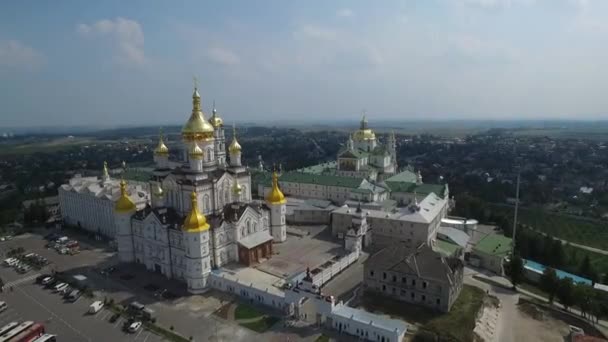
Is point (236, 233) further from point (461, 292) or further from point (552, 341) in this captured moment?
point (552, 341)

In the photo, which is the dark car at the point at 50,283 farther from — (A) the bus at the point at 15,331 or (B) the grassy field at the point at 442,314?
(B) the grassy field at the point at 442,314

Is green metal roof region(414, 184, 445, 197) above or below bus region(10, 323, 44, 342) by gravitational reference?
above

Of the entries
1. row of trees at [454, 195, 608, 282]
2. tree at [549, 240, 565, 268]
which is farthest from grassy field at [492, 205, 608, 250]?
tree at [549, 240, 565, 268]

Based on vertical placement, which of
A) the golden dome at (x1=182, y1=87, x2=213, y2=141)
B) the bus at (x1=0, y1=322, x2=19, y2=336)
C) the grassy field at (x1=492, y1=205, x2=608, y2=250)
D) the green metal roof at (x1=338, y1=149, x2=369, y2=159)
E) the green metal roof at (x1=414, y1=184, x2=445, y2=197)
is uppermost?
the golden dome at (x1=182, y1=87, x2=213, y2=141)

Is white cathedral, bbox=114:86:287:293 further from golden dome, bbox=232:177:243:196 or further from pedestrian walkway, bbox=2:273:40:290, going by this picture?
pedestrian walkway, bbox=2:273:40:290

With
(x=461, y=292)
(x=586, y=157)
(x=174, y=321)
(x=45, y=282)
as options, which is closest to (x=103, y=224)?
(x=45, y=282)

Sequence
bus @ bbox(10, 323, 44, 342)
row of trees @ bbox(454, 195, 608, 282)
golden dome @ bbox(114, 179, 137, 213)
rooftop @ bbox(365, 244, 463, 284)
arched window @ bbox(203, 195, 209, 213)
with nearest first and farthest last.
Answer: bus @ bbox(10, 323, 44, 342), rooftop @ bbox(365, 244, 463, 284), arched window @ bbox(203, 195, 209, 213), row of trees @ bbox(454, 195, 608, 282), golden dome @ bbox(114, 179, 137, 213)

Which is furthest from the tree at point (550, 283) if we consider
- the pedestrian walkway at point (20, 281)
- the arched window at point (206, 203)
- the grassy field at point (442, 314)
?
the pedestrian walkway at point (20, 281)
